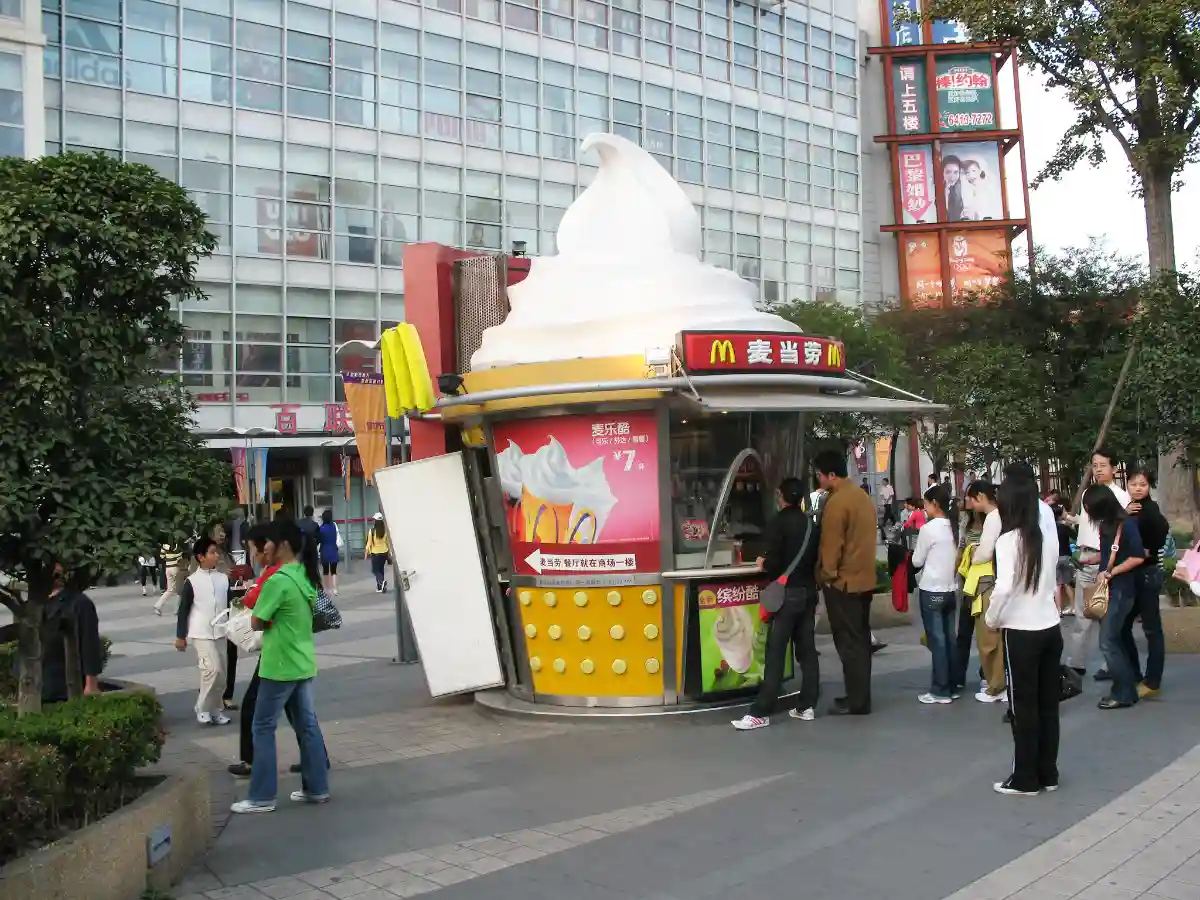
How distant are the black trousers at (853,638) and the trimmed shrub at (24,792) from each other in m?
5.59

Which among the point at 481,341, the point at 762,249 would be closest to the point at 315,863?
the point at 481,341

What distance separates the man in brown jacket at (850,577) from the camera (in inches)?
346

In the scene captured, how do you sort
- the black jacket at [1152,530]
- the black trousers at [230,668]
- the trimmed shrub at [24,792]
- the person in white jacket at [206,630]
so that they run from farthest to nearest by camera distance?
the black trousers at [230,668]
the person in white jacket at [206,630]
the black jacket at [1152,530]
the trimmed shrub at [24,792]

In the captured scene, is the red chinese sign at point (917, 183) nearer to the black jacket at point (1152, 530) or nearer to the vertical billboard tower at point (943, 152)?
the vertical billboard tower at point (943, 152)

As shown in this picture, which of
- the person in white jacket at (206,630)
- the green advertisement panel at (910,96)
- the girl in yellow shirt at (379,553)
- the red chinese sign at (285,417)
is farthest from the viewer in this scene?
the green advertisement panel at (910,96)

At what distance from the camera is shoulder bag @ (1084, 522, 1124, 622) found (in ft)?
28.2

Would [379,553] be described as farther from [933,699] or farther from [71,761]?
[71,761]

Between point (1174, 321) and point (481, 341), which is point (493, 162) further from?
point (481, 341)

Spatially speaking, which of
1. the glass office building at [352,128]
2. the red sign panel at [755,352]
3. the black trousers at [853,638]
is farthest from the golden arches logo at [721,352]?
the glass office building at [352,128]

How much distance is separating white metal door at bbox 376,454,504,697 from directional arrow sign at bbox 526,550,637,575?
2.40 feet

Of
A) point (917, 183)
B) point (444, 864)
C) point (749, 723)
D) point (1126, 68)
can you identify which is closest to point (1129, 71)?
point (1126, 68)

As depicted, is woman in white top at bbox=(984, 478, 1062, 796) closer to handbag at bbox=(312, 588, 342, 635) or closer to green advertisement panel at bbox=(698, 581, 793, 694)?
green advertisement panel at bbox=(698, 581, 793, 694)

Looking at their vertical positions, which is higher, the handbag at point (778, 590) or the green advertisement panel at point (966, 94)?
the green advertisement panel at point (966, 94)

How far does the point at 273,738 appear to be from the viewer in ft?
22.2
